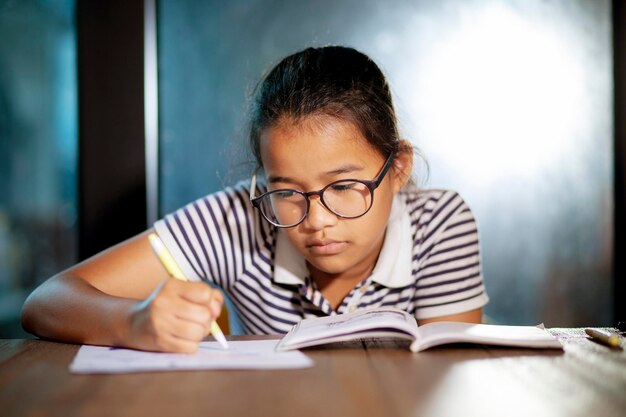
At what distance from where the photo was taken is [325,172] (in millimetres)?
1245

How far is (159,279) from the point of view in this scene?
1.46m

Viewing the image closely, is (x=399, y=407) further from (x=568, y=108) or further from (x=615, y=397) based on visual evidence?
(x=568, y=108)

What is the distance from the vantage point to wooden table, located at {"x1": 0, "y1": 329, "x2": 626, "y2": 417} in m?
0.69

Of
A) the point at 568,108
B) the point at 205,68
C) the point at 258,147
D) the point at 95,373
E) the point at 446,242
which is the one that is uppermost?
the point at 205,68

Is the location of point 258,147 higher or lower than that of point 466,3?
lower

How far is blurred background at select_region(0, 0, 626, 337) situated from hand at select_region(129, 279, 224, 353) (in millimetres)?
1298

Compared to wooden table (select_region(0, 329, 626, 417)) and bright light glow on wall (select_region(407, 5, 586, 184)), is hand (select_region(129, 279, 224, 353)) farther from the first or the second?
bright light glow on wall (select_region(407, 5, 586, 184))

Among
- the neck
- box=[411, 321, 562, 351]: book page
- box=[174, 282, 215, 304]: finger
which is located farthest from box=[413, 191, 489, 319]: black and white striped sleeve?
box=[174, 282, 215, 304]: finger

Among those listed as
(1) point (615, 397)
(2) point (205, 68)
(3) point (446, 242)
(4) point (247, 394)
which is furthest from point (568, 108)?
(4) point (247, 394)

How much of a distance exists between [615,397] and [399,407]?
9.2 inches

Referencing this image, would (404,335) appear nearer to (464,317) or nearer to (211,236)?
(464,317)

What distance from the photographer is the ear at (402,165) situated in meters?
1.43

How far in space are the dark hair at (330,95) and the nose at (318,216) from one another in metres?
0.17

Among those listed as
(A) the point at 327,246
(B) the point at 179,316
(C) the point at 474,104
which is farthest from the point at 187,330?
(C) the point at 474,104
